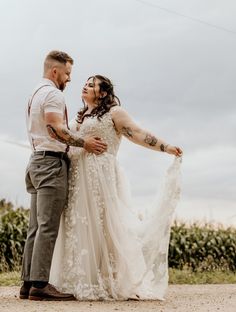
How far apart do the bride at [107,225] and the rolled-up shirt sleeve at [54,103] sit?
0.32m

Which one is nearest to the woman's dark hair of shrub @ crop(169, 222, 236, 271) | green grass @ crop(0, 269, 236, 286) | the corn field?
green grass @ crop(0, 269, 236, 286)

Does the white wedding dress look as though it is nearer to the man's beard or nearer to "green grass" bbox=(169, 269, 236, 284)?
the man's beard

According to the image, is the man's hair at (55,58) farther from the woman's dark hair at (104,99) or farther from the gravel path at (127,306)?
the gravel path at (127,306)

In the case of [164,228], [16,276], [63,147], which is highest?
[63,147]

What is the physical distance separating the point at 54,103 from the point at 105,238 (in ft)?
4.14

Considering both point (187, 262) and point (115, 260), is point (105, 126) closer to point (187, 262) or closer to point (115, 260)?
point (115, 260)

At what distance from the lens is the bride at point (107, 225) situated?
577 cm

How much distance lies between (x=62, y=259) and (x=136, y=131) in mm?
1317

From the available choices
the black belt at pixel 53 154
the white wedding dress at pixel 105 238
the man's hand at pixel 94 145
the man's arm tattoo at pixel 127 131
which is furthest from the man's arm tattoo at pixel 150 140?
the black belt at pixel 53 154

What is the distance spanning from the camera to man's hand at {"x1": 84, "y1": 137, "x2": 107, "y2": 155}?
5.74 metres

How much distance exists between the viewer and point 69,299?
5.63m

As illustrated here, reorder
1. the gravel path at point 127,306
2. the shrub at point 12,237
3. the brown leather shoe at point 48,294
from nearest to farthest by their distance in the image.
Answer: the gravel path at point 127,306 → the brown leather shoe at point 48,294 → the shrub at point 12,237

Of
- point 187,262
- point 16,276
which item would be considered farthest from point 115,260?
point 187,262

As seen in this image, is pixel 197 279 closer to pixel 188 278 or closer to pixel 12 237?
pixel 188 278
